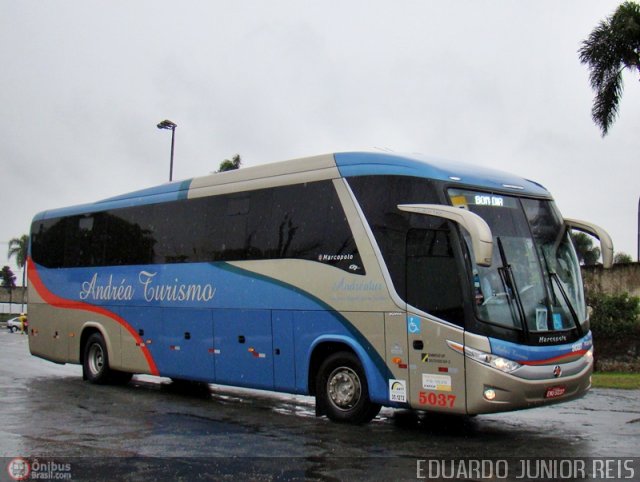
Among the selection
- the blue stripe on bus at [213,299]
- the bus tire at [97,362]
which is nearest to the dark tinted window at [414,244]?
the blue stripe on bus at [213,299]

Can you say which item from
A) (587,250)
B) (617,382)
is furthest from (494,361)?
(587,250)

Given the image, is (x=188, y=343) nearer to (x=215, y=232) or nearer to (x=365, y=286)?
(x=215, y=232)

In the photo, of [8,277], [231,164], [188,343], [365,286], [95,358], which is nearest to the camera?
[365,286]

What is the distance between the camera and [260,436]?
988 cm

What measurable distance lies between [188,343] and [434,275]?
549cm

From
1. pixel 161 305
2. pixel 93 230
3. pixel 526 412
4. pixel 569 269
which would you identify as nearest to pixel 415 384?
pixel 569 269

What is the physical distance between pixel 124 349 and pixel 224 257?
12.0 feet

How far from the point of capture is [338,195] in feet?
36.8

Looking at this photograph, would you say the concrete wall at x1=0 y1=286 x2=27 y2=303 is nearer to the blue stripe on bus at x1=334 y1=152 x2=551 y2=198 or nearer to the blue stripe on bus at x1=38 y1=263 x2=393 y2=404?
the blue stripe on bus at x1=38 y1=263 x2=393 y2=404

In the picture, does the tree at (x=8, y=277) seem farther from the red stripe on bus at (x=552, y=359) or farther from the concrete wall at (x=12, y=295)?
the red stripe on bus at (x=552, y=359)

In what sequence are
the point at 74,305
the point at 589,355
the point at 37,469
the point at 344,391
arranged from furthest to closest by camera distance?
the point at 74,305 → the point at 344,391 → the point at 589,355 → the point at 37,469

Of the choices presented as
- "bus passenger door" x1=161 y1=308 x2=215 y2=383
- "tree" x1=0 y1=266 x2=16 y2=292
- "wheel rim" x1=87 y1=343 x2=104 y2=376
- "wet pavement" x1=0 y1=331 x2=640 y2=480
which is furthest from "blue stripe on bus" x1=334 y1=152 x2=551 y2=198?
"tree" x1=0 y1=266 x2=16 y2=292

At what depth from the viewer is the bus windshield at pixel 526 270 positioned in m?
9.58

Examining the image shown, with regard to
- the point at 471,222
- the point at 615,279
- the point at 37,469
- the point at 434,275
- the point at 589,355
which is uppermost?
the point at 471,222
